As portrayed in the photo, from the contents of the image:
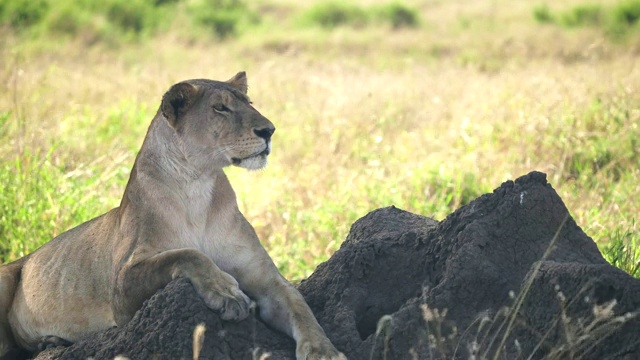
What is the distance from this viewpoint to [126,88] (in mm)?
12984

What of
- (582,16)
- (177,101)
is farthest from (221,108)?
(582,16)

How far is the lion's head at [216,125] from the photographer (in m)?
4.56

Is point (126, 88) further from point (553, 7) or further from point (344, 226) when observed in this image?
point (553, 7)

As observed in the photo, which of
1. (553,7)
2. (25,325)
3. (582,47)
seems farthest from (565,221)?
(553,7)

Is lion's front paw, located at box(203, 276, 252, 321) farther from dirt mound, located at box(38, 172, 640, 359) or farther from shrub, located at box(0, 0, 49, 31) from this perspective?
shrub, located at box(0, 0, 49, 31)

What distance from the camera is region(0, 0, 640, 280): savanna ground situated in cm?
726

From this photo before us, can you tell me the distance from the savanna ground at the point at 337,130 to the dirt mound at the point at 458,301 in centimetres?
122

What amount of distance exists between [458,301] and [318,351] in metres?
0.58

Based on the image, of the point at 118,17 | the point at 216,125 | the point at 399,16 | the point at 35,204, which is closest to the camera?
the point at 216,125

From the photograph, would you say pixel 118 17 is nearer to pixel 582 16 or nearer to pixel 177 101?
pixel 582 16


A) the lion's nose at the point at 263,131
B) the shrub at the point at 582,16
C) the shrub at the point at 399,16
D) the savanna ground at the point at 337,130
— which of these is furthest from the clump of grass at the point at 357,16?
the lion's nose at the point at 263,131

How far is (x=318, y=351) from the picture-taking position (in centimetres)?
379

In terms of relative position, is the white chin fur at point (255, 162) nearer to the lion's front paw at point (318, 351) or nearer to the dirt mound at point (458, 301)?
the dirt mound at point (458, 301)

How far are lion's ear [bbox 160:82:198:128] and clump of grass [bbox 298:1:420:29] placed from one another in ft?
68.7
